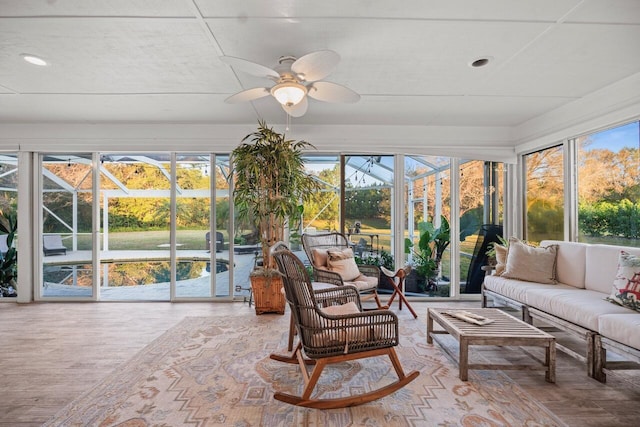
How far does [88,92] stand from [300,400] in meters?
3.69

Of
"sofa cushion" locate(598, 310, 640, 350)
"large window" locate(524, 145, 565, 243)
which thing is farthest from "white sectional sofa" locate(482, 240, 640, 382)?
"large window" locate(524, 145, 565, 243)

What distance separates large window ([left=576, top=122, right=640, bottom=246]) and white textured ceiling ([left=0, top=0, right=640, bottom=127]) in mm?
578

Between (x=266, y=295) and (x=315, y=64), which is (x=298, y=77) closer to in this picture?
(x=315, y=64)

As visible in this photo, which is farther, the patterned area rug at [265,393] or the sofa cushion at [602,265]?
the sofa cushion at [602,265]

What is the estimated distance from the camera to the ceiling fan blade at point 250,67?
217 cm

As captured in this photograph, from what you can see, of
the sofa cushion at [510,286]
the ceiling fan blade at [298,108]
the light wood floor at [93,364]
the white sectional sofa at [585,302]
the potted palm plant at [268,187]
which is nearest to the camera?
the light wood floor at [93,364]

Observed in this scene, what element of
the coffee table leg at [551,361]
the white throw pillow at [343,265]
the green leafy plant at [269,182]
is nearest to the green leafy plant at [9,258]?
the green leafy plant at [269,182]

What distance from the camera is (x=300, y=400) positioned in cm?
207

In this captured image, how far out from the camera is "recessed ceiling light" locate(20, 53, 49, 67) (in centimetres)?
263

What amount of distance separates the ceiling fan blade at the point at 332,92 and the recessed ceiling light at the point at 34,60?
2261 millimetres

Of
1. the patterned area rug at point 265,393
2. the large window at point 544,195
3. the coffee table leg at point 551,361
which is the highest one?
the large window at point 544,195

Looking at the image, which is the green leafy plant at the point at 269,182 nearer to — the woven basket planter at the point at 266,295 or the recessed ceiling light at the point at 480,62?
the woven basket planter at the point at 266,295

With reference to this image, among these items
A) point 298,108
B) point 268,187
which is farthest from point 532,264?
point 268,187

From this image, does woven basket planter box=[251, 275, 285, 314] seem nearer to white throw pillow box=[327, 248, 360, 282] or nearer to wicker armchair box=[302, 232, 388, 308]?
wicker armchair box=[302, 232, 388, 308]
